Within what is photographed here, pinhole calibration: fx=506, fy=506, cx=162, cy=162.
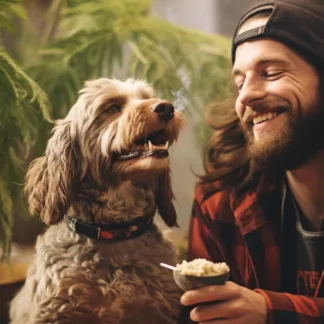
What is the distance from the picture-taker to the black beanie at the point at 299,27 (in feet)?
4.60

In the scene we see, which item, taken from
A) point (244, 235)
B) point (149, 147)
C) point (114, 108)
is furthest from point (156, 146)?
point (244, 235)

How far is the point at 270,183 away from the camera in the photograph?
1.72 metres

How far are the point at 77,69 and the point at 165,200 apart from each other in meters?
Result: 0.64

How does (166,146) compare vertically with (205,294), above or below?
above

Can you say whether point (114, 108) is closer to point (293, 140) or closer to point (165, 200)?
point (165, 200)

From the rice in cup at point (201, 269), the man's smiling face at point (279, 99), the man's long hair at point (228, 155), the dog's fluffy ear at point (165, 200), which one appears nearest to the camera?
the rice in cup at point (201, 269)

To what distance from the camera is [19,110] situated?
1.52 meters

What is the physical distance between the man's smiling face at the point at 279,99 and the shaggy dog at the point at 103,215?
0.84ft

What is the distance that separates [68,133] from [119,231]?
32 centimetres

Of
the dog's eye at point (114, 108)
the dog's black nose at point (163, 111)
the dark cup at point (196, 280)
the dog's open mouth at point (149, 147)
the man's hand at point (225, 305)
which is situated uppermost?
the dog's eye at point (114, 108)

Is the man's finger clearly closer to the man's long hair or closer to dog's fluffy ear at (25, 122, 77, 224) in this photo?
dog's fluffy ear at (25, 122, 77, 224)

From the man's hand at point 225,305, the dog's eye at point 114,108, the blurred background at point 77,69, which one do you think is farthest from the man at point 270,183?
the dog's eye at point 114,108

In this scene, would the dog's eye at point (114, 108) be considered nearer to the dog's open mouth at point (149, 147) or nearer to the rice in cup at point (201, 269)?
the dog's open mouth at point (149, 147)

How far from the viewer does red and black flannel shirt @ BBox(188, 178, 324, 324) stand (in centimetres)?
161
